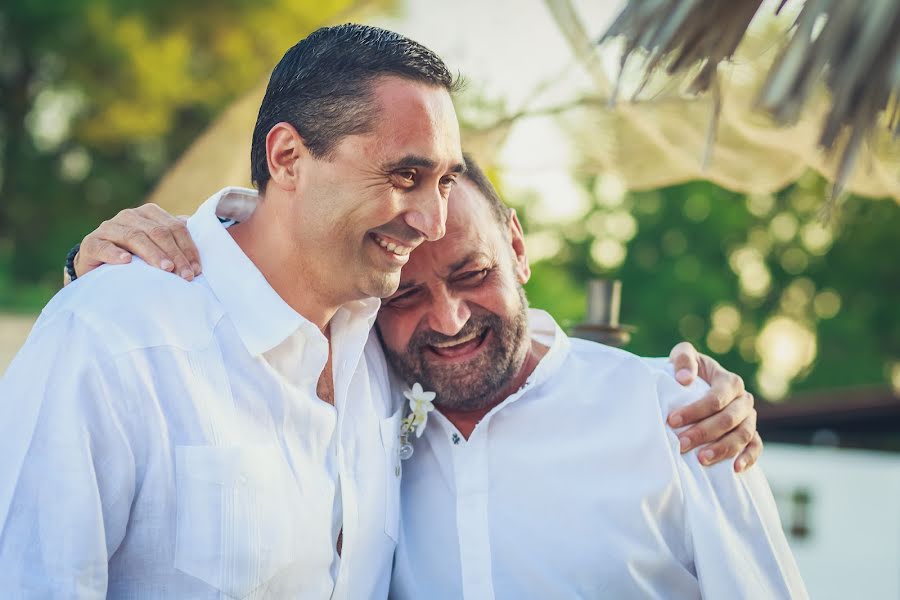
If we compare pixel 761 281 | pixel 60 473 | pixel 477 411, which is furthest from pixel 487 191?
pixel 761 281

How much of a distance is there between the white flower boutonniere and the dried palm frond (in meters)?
1.12

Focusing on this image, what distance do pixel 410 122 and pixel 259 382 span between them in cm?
72

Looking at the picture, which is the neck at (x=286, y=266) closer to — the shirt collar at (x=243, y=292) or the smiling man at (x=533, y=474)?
the shirt collar at (x=243, y=292)

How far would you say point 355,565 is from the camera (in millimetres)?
2512

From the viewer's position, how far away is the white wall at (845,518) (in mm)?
8258

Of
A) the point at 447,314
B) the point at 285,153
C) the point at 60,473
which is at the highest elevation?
the point at 285,153

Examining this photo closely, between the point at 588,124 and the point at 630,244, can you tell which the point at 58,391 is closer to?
the point at 588,124

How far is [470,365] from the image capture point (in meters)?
2.87

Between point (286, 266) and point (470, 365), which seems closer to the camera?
point (286, 266)

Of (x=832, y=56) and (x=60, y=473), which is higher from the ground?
(x=832, y=56)

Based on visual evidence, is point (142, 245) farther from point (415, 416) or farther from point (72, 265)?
point (415, 416)

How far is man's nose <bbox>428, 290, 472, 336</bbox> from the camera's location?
2.83 m

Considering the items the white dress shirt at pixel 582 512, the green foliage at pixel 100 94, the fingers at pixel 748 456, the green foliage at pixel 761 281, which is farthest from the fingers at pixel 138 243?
the green foliage at pixel 761 281

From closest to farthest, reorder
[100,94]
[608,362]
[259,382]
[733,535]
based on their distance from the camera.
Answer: [259,382], [733,535], [608,362], [100,94]
